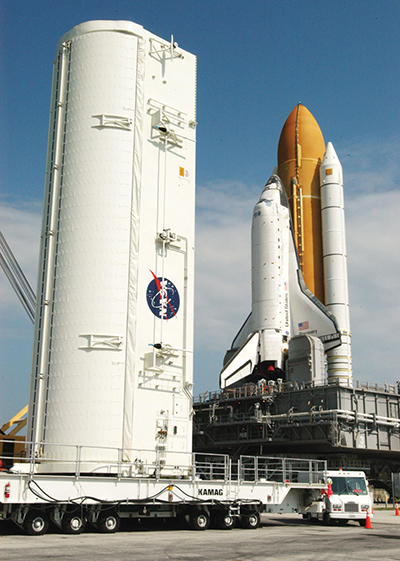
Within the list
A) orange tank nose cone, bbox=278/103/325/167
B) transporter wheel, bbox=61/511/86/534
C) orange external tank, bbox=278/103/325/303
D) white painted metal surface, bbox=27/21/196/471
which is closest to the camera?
transporter wheel, bbox=61/511/86/534

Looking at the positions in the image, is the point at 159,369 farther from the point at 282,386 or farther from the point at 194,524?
the point at 282,386

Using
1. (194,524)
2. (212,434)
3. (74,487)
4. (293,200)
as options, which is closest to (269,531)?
(194,524)

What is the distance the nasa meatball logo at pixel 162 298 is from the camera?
18516 millimetres

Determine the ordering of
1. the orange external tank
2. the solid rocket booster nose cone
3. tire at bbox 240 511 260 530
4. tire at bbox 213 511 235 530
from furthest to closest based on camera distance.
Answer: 1. the orange external tank
2. the solid rocket booster nose cone
3. tire at bbox 240 511 260 530
4. tire at bbox 213 511 235 530

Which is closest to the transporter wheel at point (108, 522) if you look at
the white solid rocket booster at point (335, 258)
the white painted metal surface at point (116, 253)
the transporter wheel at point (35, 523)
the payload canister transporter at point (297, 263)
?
the transporter wheel at point (35, 523)

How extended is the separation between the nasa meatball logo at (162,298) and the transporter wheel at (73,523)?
6328 mm

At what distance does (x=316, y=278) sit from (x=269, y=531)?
2787cm

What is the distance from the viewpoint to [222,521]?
1678 centimetres

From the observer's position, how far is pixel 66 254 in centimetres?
1791

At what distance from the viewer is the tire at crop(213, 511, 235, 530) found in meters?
16.8

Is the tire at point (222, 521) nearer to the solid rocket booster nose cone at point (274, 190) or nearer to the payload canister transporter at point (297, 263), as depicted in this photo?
the payload canister transporter at point (297, 263)

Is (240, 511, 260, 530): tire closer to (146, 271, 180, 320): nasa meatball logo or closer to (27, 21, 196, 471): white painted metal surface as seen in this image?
(27, 21, 196, 471): white painted metal surface

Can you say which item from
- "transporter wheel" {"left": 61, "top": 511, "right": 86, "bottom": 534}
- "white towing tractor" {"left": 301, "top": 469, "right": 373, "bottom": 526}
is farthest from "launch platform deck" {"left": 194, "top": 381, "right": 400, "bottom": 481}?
"transporter wheel" {"left": 61, "top": 511, "right": 86, "bottom": 534}

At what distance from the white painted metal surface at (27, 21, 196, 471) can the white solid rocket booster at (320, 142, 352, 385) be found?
74.8ft
